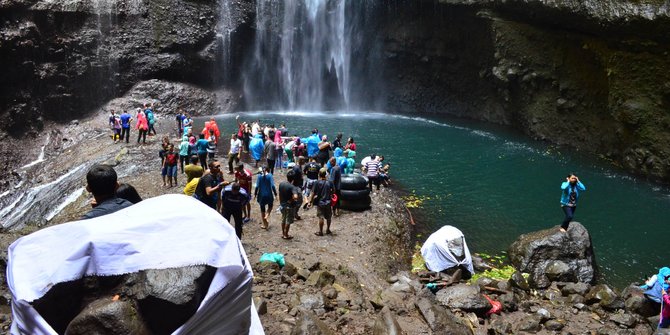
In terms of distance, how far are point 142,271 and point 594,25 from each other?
96.1ft

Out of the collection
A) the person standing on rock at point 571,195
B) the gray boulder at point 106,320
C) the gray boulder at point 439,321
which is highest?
the gray boulder at point 106,320

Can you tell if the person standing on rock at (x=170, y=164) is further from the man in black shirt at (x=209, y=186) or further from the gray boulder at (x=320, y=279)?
the gray boulder at (x=320, y=279)

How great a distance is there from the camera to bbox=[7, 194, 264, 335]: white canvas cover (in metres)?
3.10

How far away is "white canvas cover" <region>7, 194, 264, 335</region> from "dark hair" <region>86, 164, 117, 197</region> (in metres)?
1.24

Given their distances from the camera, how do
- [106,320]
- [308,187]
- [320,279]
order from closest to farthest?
1. [106,320]
2. [320,279]
3. [308,187]

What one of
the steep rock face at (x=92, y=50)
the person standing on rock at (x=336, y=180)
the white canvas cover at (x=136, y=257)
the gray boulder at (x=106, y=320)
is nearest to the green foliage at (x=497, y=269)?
the person standing on rock at (x=336, y=180)

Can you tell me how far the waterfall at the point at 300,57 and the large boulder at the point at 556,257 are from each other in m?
32.4

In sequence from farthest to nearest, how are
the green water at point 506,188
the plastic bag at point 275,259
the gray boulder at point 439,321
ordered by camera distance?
the green water at point 506,188
the plastic bag at point 275,259
the gray boulder at point 439,321

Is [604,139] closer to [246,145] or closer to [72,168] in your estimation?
[246,145]

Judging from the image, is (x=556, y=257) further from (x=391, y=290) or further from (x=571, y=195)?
(x=391, y=290)

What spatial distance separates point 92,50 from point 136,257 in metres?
38.7

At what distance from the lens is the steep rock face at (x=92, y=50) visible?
32081 millimetres

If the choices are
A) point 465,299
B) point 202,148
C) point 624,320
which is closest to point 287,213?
point 465,299

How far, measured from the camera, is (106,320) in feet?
9.97
